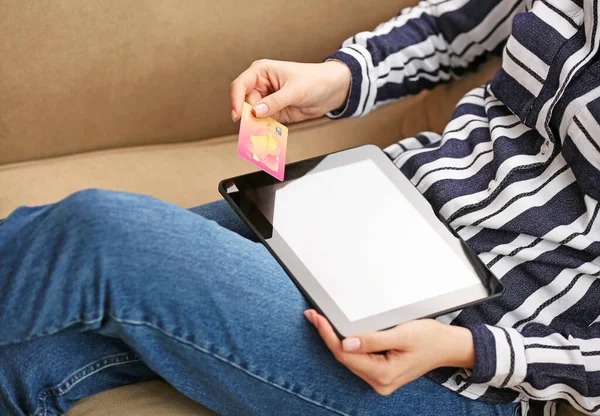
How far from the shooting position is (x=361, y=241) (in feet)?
2.71

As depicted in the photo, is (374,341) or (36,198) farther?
(36,198)

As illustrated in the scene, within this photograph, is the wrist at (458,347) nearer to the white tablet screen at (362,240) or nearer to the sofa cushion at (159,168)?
the white tablet screen at (362,240)

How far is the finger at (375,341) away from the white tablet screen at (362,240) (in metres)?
0.03

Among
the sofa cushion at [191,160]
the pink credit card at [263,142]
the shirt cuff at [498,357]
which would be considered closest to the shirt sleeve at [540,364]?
the shirt cuff at [498,357]

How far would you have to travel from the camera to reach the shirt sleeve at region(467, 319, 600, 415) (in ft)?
2.50

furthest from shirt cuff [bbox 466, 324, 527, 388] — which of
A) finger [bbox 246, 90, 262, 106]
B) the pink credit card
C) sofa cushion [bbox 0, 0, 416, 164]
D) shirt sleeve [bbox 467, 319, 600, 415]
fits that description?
sofa cushion [bbox 0, 0, 416, 164]

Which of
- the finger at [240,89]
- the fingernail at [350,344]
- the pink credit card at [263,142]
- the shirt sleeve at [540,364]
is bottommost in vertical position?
the shirt sleeve at [540,364]

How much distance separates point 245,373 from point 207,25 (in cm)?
58

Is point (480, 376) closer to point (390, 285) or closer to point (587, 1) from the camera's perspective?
point (390, 285)

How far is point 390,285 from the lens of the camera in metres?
0.78

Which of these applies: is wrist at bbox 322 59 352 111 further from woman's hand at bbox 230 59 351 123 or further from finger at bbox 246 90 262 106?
finger at bbox 246 90 262 106

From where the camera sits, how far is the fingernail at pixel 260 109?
882 mm

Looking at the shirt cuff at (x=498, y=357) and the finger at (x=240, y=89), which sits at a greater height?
the finger at (x=240, y=89)

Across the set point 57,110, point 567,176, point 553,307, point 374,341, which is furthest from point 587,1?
point 57,110
